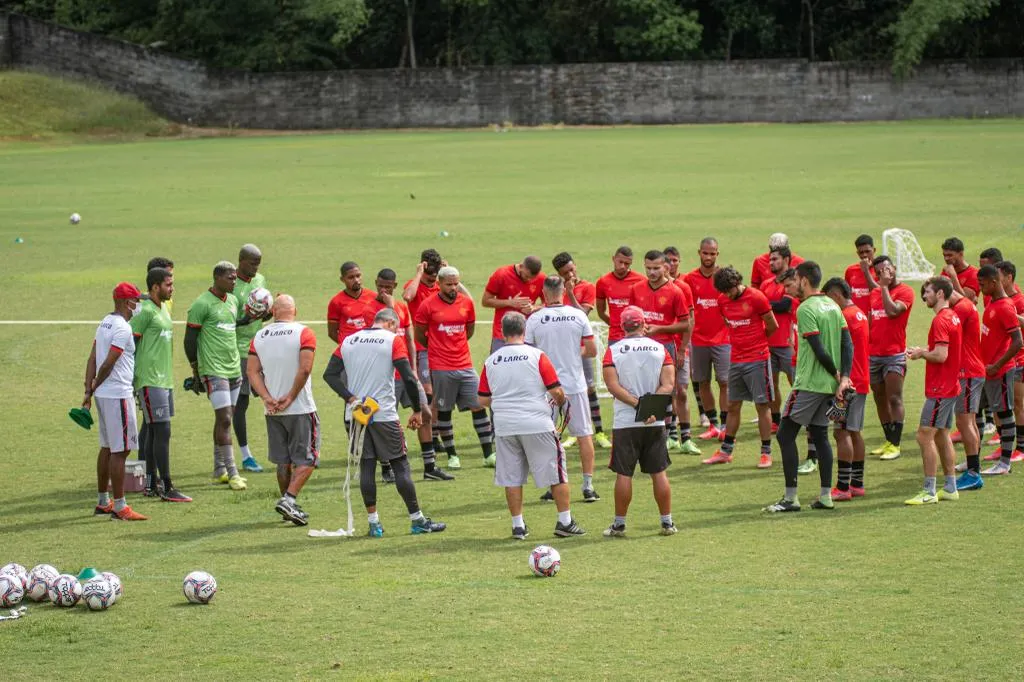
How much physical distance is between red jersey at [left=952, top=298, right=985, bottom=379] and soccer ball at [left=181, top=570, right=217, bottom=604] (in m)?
7.32

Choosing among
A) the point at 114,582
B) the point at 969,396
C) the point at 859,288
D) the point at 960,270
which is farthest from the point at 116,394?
the point at 960,270

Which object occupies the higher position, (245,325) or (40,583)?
(245,325)

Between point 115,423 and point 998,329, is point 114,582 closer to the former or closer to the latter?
point 115,423

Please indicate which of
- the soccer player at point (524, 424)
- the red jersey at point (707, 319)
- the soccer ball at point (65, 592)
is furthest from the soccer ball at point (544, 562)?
the red jersey at point (707, 319)

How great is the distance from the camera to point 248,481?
15242 millimetres

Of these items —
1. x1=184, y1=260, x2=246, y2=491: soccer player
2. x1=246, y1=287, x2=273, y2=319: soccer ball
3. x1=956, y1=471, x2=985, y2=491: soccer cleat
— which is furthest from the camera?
x1=246, y1=287, x2=273, y2=319: soccer ball

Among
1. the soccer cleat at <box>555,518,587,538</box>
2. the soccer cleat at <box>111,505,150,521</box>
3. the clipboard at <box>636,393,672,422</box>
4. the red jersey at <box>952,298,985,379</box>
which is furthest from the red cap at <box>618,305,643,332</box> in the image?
Answer: the soccer cleat at <box>111,505,150,521</box>

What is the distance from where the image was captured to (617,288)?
16156 millimetres

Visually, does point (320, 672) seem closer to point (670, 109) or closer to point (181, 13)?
point (670, 109)

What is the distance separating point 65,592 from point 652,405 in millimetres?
4998

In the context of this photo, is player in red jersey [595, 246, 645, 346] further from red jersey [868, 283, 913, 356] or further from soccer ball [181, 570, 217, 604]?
soccer ball [181, 570, 217, 604]

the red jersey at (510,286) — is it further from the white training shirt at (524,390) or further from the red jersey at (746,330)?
the white training shirt at (524,390)

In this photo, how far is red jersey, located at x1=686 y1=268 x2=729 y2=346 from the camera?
1681 centimetres

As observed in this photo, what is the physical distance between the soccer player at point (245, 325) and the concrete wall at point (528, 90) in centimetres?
5406
